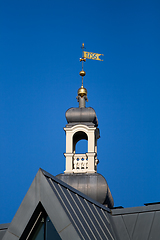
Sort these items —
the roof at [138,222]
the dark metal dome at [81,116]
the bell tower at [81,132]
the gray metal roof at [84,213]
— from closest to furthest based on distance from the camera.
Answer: the gray metal roof at [84,213] → the roof at [138,222] → the bell tower at [81,132] → the dark metal dome at [81,116]

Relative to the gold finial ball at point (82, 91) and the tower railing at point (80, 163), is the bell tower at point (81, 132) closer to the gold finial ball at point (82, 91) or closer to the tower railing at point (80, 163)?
the tower railing at point (80, 163)

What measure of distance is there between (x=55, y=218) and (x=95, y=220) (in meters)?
2.28

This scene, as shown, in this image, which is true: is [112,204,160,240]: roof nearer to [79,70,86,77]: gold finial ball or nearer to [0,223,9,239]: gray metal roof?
[0,223,9,239]: gray metal roof

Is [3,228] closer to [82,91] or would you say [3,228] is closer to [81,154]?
[81,154]

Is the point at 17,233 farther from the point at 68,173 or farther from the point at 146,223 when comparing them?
the point at 68,173

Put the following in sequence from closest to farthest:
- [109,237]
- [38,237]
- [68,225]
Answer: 1. [68,225]
2. [38,237]
3. [109,237]

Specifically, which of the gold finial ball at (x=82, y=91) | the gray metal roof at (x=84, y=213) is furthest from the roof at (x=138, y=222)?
the gold finial ball at (x=82, y=91)

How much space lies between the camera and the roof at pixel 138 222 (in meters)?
Answer: 18.0

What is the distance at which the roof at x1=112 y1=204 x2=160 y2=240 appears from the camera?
1800 cm

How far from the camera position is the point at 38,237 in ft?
55.1

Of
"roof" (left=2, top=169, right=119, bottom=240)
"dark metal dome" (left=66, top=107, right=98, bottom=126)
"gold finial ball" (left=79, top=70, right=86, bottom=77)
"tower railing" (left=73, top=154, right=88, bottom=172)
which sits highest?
"gold finial ball" (left=79, top=70, right=86, bottom=77)

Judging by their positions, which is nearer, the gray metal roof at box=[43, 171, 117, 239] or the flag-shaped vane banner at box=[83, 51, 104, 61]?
the gray metal roof at box=[43, 171, 117, 239]

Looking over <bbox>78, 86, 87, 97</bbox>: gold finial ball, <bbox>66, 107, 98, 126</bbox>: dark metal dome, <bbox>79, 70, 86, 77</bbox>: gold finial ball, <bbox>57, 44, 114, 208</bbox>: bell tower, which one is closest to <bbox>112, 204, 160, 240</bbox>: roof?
<bbox>57, 44, 114, 208</bbox>: bell tower

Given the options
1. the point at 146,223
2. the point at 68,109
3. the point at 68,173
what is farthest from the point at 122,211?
the point at 68,109
